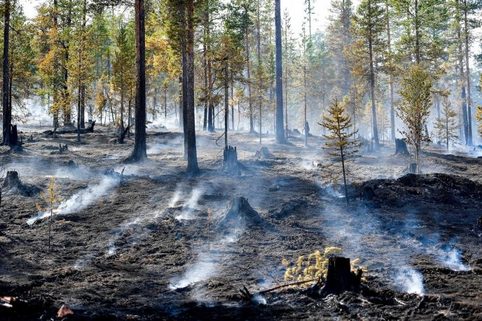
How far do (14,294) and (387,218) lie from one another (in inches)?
424

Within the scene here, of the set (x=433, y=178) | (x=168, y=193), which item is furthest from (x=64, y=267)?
(x=433, y=178)

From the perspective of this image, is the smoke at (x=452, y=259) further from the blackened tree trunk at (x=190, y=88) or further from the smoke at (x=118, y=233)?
the blackened tree trunk at (x=190, y=88)

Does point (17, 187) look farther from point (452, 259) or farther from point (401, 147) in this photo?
point (401, 147)

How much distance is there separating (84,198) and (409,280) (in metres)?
11.9

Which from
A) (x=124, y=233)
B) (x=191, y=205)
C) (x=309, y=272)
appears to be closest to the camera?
(x=309, y=272)

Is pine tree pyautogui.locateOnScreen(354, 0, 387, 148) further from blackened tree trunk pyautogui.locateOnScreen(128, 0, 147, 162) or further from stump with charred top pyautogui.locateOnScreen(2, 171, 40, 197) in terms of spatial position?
stump with charred top pyautogui.locateOnScreen(2, 171, 40, 197)

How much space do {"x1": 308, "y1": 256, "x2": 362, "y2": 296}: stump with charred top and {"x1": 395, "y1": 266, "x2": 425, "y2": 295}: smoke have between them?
109cm

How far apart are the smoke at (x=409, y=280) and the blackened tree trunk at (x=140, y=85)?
50.2 ft

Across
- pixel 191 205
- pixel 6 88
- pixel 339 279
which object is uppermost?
pixel 6 88

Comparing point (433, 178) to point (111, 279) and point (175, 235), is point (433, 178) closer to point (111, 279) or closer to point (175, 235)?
point (175, 235)

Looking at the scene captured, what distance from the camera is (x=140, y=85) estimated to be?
70.6ft

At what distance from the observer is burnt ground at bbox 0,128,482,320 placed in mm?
8000

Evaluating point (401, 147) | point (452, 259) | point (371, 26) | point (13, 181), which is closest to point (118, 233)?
point (13, 181)

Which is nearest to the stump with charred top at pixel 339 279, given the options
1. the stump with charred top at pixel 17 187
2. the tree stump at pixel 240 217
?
the tree stump at pixel 240 217
